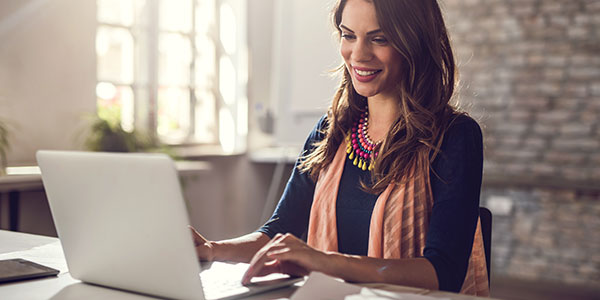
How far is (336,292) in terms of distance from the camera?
884mm

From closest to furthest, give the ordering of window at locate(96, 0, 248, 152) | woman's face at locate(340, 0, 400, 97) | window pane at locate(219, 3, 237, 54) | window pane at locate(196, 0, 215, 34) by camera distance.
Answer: woman's face at locate(340, 0, 400, 97) → window at locate(96, 0, 248, 152) → window pane at locate(196, 0, 215, 34) → window pane at locate(219, 3, 237, 54)

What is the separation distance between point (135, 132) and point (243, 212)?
1603 mm

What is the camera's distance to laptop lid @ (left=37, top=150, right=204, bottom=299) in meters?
0.83

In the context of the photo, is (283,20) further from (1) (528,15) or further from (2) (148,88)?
(1) (528,15)

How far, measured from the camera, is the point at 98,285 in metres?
1.01

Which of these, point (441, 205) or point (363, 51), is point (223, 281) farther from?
point (363, 51)

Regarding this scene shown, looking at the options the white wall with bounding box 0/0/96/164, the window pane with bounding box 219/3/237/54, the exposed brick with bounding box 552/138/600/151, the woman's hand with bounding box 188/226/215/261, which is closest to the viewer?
the woman's hand with bounding box 188/226/215/261

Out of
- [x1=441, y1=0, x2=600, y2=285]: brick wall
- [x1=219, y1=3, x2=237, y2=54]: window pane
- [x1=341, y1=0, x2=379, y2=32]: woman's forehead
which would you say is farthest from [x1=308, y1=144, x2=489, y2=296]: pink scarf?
[x1=219, y1=3, x2=237, y2=54]: window pane

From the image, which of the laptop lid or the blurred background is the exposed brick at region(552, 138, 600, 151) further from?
the laptop lid

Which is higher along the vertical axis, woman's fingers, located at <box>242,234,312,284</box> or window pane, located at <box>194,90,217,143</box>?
window pane, located at <box>194,90,217,143</box>

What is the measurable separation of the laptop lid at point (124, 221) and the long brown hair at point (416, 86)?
0.64 metres

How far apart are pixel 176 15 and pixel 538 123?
2645 mm

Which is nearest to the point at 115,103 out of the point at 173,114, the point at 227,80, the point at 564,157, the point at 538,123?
the point at 173,114

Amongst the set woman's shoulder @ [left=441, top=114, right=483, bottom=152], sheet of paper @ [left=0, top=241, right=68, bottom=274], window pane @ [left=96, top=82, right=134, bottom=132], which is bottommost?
sheet of paper @ [left=0, top=241, right=68, bottom=274]
